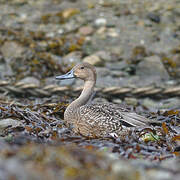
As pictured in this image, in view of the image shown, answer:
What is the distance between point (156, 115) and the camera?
473 centimetres

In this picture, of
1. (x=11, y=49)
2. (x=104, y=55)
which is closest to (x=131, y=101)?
(x=104, y=55)

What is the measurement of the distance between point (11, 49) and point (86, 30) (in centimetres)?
186

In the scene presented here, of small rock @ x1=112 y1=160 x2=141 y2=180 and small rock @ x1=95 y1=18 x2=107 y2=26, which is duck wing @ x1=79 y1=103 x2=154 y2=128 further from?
small rock @ x1=95 y1=18 x2=107 y2=26

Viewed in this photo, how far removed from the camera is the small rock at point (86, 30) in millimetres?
8539

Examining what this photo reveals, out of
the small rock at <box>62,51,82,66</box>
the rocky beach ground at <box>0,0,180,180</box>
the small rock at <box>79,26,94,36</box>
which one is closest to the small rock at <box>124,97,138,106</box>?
the rocky beach ground at <box>0,0,180,180</box>

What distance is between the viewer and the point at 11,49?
24.7 ft

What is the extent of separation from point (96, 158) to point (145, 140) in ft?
5.39

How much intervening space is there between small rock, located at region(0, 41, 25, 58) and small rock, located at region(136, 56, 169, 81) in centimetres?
228

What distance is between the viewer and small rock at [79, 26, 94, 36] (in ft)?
28.0

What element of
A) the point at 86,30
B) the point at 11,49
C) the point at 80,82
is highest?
the point at 86,30

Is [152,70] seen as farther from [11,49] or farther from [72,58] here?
[11,49]

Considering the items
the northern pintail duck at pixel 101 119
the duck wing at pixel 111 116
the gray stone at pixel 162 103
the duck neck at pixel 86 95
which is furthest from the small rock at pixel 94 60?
the duck wing at pixel 111 116

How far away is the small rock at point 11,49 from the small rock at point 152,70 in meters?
2.28

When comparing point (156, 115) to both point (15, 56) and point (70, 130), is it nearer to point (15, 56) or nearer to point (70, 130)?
point (70, 130)
